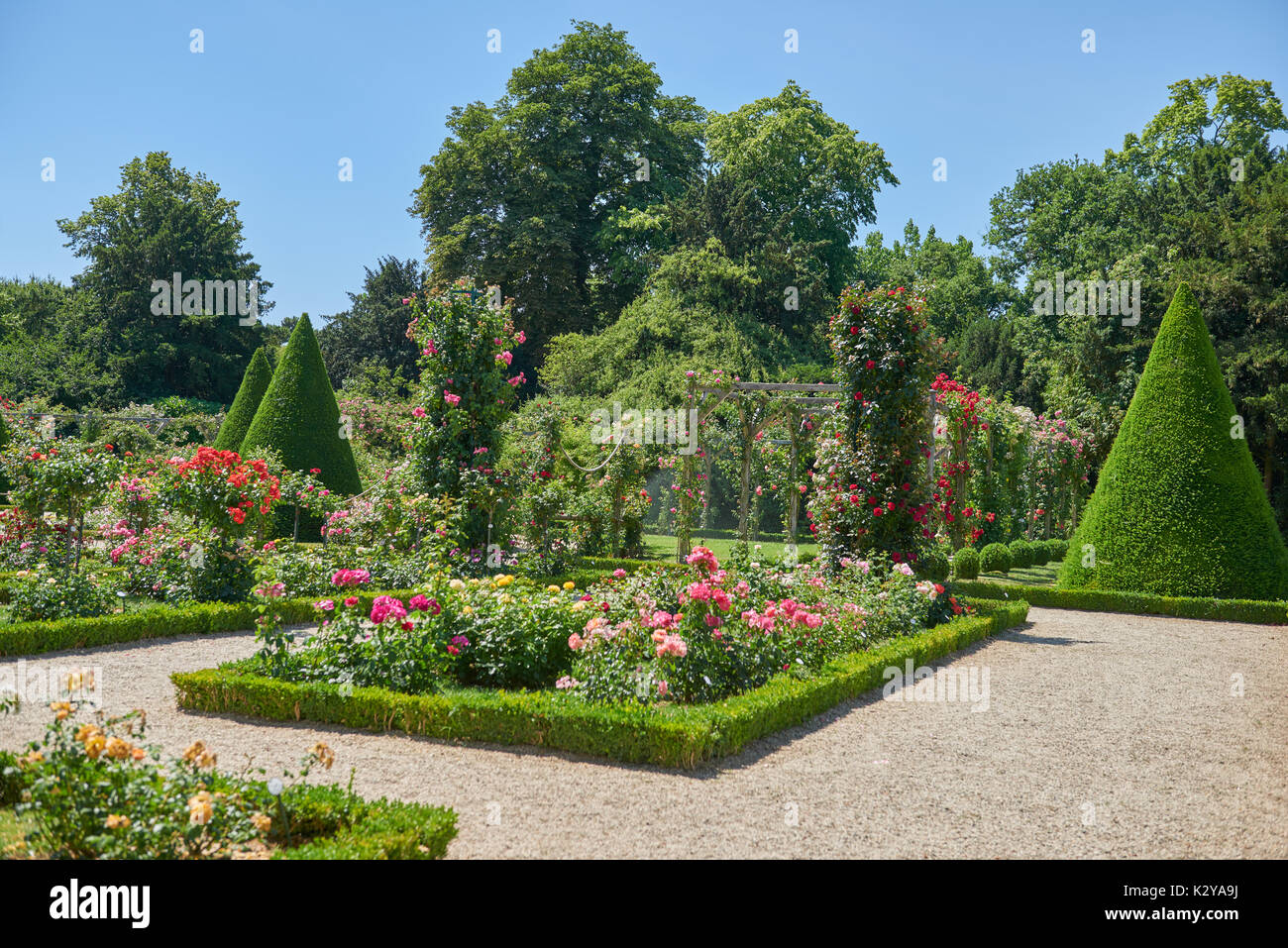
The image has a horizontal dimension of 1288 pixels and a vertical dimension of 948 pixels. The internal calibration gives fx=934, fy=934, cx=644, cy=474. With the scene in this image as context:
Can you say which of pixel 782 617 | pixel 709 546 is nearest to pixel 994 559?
pixel 709 546

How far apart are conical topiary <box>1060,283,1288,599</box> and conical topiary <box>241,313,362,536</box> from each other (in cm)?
1219

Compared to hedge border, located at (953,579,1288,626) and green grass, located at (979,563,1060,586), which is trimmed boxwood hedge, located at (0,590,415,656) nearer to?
hedge border, located at (953,579,1288,626)

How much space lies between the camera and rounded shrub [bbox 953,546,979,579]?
15359 millimetres

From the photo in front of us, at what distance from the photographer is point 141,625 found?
923 cm

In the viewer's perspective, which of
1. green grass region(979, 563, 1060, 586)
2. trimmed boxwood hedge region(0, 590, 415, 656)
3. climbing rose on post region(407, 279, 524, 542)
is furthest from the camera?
green grass region(979, 563, 1060, 586)

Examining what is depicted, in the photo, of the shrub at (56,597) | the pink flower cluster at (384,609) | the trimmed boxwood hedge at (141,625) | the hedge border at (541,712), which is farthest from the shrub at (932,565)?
the shrub at (56,597)

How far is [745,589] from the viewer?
25.0ft

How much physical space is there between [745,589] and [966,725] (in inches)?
76.6

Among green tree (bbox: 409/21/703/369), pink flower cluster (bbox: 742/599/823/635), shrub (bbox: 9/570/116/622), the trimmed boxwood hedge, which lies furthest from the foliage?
green tree (bbox: 409/21/703/369)

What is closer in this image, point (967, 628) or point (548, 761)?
point (548, 761)

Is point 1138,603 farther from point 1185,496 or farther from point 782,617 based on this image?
point 782,617

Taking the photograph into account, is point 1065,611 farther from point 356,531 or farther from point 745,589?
point 356,531

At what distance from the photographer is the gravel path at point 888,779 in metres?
4.61
